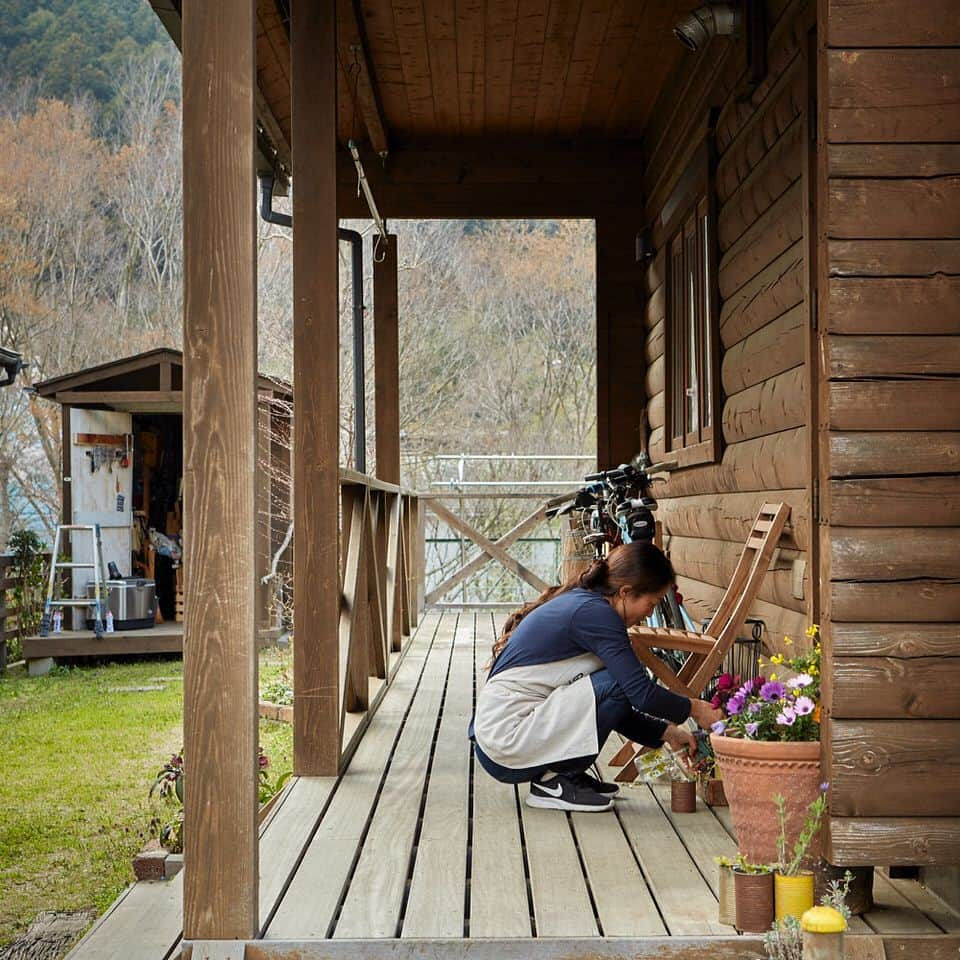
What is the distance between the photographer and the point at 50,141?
17844 mm

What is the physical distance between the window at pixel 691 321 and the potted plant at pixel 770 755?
248 centimetres

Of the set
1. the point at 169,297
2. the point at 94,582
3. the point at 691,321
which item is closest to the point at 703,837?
the point at 691,321

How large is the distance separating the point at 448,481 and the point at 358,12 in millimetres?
11213

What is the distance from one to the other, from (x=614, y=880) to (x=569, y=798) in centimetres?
67

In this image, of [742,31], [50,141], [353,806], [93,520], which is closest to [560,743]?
[353,806]

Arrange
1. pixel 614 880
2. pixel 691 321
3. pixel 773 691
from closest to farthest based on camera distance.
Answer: pixel 773 691
pixel 614 880
pixel 691 321

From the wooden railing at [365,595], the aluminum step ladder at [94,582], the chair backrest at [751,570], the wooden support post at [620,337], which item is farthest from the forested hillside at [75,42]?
the chair backrest at [751,570]

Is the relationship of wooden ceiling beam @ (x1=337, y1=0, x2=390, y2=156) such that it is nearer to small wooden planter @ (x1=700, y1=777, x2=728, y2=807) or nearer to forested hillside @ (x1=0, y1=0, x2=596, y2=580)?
small wooden planter @ (x1=700, y1=777, x2=728, y2=807)

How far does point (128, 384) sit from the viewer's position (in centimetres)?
1055

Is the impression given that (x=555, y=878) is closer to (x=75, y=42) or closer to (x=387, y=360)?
(x=387, y=360)

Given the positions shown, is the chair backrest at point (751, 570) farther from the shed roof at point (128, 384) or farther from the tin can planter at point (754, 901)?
the shed roof at point (128, 384)

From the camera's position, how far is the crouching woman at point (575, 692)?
347cm

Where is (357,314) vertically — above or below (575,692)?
above

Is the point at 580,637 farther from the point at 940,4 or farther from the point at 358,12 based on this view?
the point at 358,12
